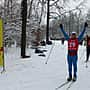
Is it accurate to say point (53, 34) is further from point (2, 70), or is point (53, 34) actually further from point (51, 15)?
point (2, 70)

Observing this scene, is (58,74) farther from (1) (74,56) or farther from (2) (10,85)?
(2) (10,85)

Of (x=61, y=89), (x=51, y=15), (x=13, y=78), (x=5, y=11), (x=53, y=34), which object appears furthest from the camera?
(x=53, y=34)

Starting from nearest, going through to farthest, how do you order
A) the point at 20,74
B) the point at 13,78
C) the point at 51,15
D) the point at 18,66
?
1. the point at 13,78
2. the point at 20,74
3. the point at 18,66
4. the point at 51,15

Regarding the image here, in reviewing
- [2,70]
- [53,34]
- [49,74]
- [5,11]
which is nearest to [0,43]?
[2,70]

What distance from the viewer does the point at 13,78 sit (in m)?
14.2

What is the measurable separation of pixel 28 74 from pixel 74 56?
3176 mm

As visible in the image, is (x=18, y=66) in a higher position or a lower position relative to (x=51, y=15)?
lower

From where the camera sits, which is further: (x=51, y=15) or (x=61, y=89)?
(x=51, y=15)

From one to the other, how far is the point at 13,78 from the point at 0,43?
2197mm

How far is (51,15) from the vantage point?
49531mm

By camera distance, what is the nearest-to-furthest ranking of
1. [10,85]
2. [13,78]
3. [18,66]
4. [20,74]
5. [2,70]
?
[10,85]
[13,78]
[20,74]
[2,70]
[18,66]

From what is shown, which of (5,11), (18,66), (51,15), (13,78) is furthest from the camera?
(51,15)

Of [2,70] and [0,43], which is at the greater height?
[0,43]

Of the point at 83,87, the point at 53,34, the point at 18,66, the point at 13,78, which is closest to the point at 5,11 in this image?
the point at 18,66
